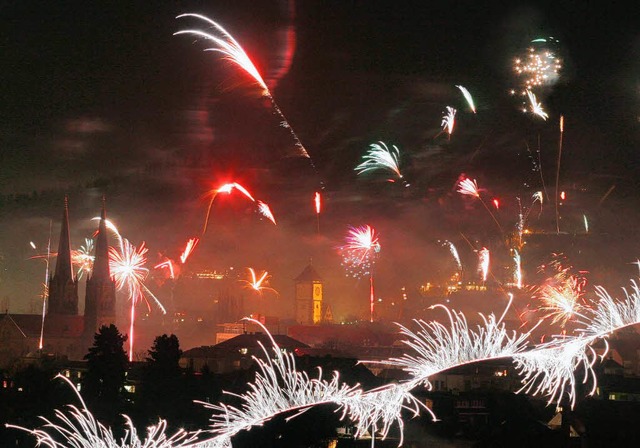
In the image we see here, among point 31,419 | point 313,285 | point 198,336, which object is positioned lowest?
point 31,419

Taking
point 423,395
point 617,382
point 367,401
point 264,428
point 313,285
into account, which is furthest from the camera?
point 313,285

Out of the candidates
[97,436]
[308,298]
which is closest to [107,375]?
[97,436]

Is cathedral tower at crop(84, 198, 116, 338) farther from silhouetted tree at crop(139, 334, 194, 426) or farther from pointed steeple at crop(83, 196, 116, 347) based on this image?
silhouetted tree at crop(139, 334, 194, 426)

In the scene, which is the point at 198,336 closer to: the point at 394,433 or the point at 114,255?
the point at 114,255

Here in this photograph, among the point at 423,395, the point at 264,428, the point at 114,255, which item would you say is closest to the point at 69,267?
the point at 114,255

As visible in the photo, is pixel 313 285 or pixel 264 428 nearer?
pixel 264 428

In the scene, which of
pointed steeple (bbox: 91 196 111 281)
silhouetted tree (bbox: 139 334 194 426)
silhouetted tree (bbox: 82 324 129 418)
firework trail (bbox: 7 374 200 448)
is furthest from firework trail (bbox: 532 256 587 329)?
pointed steeple (bbox: 91 196 111 281)
